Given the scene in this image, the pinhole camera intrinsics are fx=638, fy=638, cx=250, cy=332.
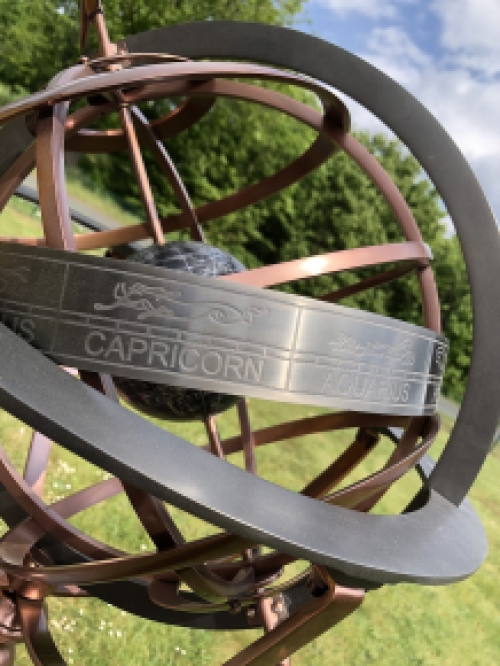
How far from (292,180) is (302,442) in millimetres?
4566

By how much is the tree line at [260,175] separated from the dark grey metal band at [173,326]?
908 centimetres

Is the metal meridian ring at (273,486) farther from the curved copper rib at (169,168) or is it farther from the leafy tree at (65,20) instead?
the leafy tree at (65,20)

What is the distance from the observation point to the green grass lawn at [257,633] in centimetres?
322

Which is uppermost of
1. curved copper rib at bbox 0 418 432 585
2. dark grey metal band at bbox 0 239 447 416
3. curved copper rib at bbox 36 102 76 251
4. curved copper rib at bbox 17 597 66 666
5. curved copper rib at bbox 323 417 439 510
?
curved copper rib at bbox 36 102 76 251

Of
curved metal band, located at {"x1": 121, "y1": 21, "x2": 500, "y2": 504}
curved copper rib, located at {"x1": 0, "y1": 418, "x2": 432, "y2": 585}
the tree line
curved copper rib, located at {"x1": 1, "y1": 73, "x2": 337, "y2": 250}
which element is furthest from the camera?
the tree line

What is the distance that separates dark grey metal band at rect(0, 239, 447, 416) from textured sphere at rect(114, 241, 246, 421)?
391 millimetres

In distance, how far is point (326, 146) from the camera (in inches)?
94.5

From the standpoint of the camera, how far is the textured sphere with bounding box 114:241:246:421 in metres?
1.74

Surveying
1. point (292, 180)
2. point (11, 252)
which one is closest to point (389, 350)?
point (11, 252)

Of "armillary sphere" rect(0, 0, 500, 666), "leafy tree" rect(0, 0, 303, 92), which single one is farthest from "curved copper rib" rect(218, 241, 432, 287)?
"leafy tree" rect(0, 0, 303, 92)

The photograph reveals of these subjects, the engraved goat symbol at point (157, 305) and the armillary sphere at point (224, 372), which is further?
the engraved goat symbol at point (157, 305)

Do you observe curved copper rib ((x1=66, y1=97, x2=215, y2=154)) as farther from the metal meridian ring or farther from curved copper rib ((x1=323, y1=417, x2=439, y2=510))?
curved copper rib ((x1=323, y1=417, x2=439, y2=510))

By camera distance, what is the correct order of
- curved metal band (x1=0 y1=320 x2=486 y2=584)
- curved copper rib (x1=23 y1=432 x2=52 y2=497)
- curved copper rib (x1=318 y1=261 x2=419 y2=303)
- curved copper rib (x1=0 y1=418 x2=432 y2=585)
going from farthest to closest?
curved copper rib (x1=23 y1=432 x2=52 y2=497)
curved copper rib (x1=318 y1=261 x2=419 y2=303)
curved copper rib (x1=0 y1=418 x2=432 y2=585)
curved metal band (x1=0 y1=320 x2=486 y2=584)

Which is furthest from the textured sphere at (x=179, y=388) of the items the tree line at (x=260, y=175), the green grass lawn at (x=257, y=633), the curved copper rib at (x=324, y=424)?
the tree line at (x=260, y=175)
